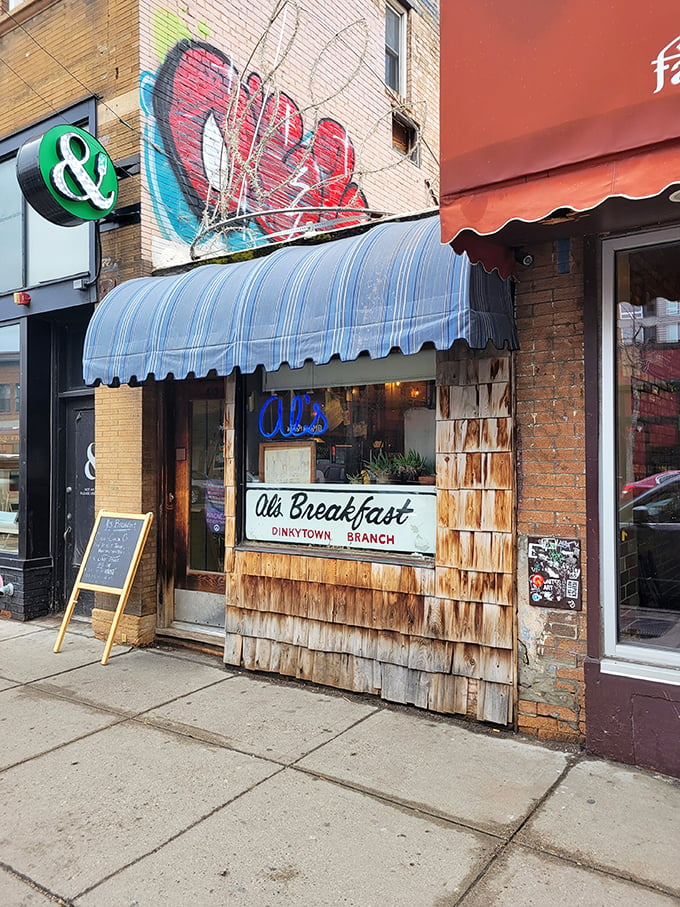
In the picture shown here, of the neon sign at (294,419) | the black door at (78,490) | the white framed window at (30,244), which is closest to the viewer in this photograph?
the neon sign at (294,419)

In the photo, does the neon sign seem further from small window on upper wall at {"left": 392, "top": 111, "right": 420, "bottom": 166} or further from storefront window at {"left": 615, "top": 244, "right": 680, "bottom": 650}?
small window on upper wall at {"left": 392, "top": 111, "right": 420, "bottom": 166}

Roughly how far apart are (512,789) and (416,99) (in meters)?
10.7

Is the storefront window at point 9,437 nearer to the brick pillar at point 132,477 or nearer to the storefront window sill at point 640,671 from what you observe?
the brick pillar at point 132,477

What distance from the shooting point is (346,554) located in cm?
520

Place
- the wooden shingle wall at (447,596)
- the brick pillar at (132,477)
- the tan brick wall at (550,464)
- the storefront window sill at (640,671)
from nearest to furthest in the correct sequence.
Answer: the storefront window sill at (640,671)
the tan brick wall at (550,464)
the wooden shingle wall at (447,596)
the brick pillar at (132,477)

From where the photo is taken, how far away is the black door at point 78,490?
756cm

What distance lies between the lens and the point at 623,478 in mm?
4242

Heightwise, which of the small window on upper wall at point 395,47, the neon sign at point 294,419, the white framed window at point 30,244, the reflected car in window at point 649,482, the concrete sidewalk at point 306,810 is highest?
the small window on upper wall at point 395,47

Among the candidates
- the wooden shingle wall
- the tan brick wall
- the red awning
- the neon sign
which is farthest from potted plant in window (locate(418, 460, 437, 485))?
the red awning

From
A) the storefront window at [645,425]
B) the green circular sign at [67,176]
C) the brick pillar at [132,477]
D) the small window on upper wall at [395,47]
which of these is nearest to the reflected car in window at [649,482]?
the storefront window at [645,425]

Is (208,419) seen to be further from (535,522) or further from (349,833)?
(349,833)

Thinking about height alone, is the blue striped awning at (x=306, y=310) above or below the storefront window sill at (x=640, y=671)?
above

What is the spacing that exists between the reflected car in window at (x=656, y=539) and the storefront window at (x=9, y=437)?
6439 millimetres

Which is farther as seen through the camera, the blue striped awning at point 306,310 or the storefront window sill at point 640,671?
the blue striped awning at point 306,310
